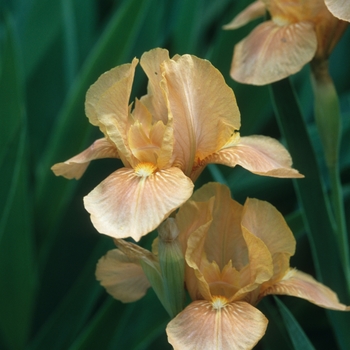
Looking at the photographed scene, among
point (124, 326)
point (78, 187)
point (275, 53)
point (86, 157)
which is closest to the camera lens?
point (86, 157)

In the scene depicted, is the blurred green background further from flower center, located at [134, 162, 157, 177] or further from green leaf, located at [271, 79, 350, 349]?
flower center, located at [134, 162, 157, 177]

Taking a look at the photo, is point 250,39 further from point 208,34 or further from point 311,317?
point 208,34

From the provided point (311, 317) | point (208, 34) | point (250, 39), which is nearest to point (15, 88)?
point (250, 39)

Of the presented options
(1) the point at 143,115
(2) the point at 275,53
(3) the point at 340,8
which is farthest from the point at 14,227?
(3) the point at 340,8

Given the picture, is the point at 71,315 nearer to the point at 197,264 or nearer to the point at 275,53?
the point at 197,264

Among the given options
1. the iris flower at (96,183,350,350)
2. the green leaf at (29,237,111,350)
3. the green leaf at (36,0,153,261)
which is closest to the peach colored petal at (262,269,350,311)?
the iris flower at (96,183,350,350)

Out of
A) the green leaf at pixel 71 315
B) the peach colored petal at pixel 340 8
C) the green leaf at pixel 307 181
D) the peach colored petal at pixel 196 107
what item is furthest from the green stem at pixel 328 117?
the green leaf at pixel 71 315
